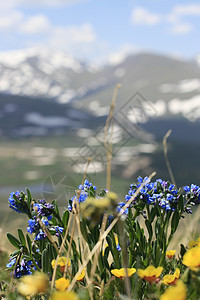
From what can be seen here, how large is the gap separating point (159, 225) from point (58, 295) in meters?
1.46

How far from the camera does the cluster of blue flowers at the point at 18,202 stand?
7.48 feet

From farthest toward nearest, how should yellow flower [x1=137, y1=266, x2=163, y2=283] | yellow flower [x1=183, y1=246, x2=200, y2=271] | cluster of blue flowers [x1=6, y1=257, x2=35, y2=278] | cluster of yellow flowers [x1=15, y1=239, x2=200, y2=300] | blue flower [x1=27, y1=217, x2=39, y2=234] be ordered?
cluster of blue flowers [x1=6, y1=257, x2=35, y2=278], blue flower [x1=27, y1=217, x2=39, y2=234], yellow flower [x1=137, y1=266, x2=163, y2=283], yellow flower [x1=183, y1=246, x2=200, y2=271], cluster of yellow flowers [x1=15, y1=239, x2=200, y2=300]

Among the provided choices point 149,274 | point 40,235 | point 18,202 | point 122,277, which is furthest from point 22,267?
point 149,274

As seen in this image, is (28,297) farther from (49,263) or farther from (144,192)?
(144,192)

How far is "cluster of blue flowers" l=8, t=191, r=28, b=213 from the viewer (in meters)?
2.28

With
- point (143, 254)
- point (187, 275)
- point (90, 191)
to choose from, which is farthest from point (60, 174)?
point (187, 275)

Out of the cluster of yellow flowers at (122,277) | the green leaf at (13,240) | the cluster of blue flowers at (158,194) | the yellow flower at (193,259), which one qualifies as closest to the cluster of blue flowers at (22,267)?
the green leaf at (13,240)

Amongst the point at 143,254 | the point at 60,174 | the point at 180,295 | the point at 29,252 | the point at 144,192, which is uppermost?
the point at 60,174

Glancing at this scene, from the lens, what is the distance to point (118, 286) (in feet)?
6.69

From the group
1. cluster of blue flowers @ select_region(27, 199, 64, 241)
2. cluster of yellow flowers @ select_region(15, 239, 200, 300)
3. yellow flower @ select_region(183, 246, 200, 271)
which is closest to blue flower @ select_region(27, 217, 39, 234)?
cluster of blue flowers @ select_region(27, 199, 64, 241)

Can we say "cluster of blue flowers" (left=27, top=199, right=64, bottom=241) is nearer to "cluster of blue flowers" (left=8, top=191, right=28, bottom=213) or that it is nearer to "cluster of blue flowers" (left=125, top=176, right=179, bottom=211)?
"cluster of blue flowers" (left=8, top=191, right=28, bottom=213)

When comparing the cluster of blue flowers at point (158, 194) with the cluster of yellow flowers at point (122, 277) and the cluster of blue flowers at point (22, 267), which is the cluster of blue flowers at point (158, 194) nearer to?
the cluster of yellow flowers at point (122, 277)

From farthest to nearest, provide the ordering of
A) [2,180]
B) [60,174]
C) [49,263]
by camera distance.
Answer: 1. [2,180]
2. [60,174]
3. [49,263]

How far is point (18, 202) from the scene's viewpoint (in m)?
2.30
